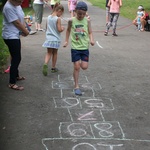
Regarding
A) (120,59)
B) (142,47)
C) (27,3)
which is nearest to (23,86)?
(120,59)

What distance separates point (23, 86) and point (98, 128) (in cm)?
221

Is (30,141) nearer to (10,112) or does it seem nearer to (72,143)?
(72,143)

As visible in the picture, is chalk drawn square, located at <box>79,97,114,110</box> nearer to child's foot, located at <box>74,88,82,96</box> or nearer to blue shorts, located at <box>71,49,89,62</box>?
child's foot, located at <box>74,88,82,96</box>

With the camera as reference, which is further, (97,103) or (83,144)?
(97,103)

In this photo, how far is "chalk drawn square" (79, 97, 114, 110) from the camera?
5258mm

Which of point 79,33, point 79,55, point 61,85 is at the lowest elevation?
point 61,85

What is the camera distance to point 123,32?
1422cm

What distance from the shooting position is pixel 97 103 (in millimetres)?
5414

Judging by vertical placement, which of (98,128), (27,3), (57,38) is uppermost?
(57,38)

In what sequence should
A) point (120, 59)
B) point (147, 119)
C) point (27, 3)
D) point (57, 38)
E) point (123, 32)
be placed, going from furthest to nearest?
1. point (27, 3)
2. point (123, 32)
3. point (120, 59)
4. point (57, 38)
5. point (147, 119)

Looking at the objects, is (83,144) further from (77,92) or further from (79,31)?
(79,31)

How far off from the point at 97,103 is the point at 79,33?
1.29 metres

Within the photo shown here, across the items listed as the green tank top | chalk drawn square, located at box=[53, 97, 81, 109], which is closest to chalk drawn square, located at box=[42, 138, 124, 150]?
chalk drawn square, located at box=[53, 97, 81, 109]

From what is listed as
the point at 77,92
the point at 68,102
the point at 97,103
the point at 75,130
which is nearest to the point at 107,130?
the point at 75,130
